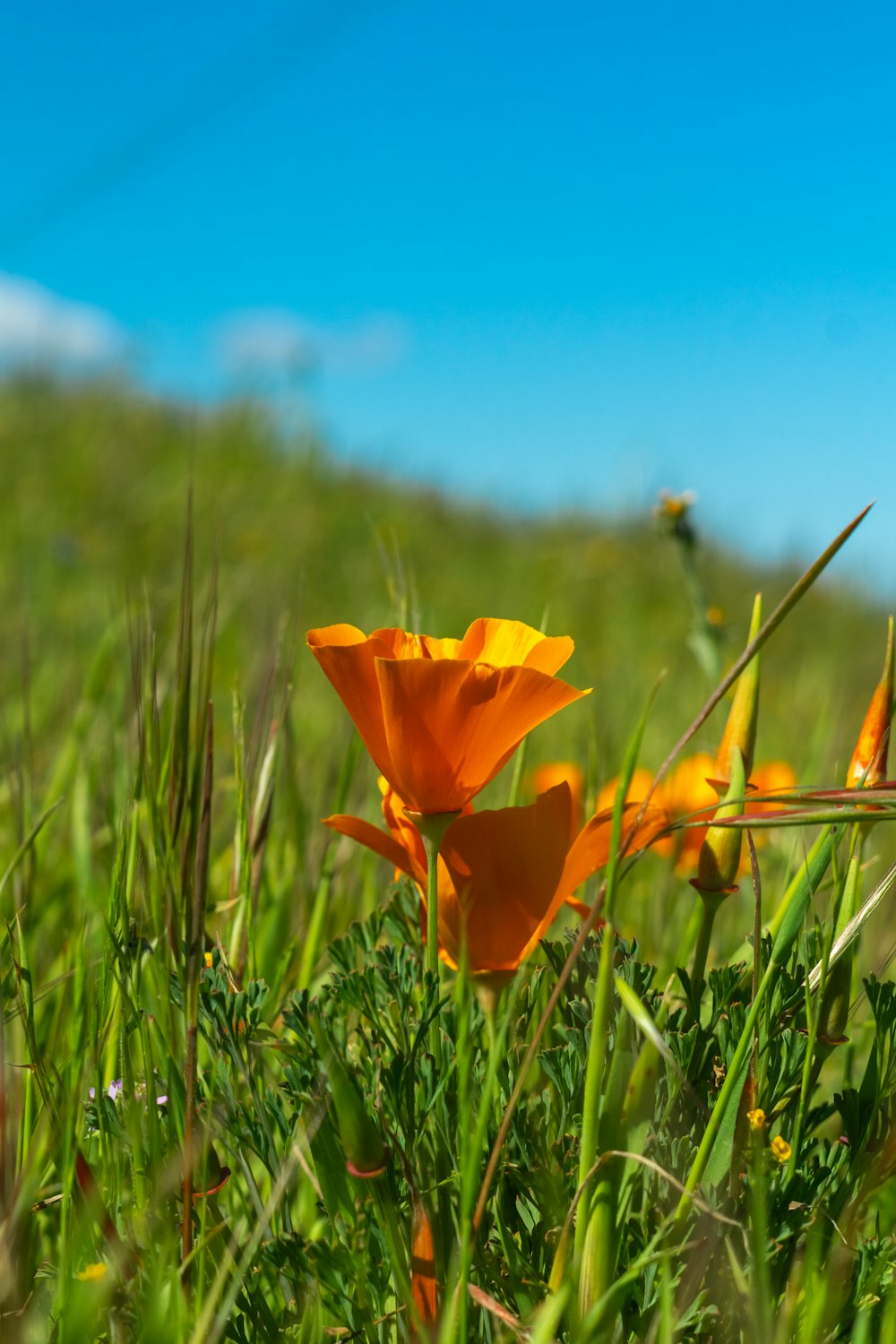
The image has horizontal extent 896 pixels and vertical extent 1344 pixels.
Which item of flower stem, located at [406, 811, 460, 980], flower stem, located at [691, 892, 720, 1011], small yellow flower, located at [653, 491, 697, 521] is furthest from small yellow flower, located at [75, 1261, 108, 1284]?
small yellow flower, located at [653, 491, 697, 521]

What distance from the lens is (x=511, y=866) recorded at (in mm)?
676

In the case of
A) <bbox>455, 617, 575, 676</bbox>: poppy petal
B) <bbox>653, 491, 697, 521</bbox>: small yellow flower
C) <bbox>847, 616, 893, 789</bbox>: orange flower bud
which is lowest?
<bbox>847, 616, 893, 789</bbox>: orange flower bud

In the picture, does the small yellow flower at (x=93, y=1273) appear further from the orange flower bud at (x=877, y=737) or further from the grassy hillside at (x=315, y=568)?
the grassy hillside at (x=315, y=568)

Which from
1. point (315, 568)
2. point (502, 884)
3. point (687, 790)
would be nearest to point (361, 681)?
point (502, 884)

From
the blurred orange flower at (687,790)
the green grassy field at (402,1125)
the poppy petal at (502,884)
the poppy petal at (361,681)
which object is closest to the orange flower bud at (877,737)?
the green grassy field at (402,1125)

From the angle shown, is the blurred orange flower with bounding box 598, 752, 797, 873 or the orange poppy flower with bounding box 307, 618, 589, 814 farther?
the blurred orange flower with bounding box 598, 752, 797, 873

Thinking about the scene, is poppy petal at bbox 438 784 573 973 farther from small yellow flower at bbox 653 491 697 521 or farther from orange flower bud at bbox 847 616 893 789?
small yellow flower at bbox 653 491 697 521

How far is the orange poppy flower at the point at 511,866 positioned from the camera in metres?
0.66

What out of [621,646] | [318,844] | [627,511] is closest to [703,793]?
[318,844]

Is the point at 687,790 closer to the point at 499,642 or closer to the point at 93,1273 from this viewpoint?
the point at 499,642

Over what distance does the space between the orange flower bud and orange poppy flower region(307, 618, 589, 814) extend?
0.20m

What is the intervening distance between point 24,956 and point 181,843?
0.13 m

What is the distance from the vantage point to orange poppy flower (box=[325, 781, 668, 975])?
66 cm

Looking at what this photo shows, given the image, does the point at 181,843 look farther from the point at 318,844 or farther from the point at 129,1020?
the point at 318,844
